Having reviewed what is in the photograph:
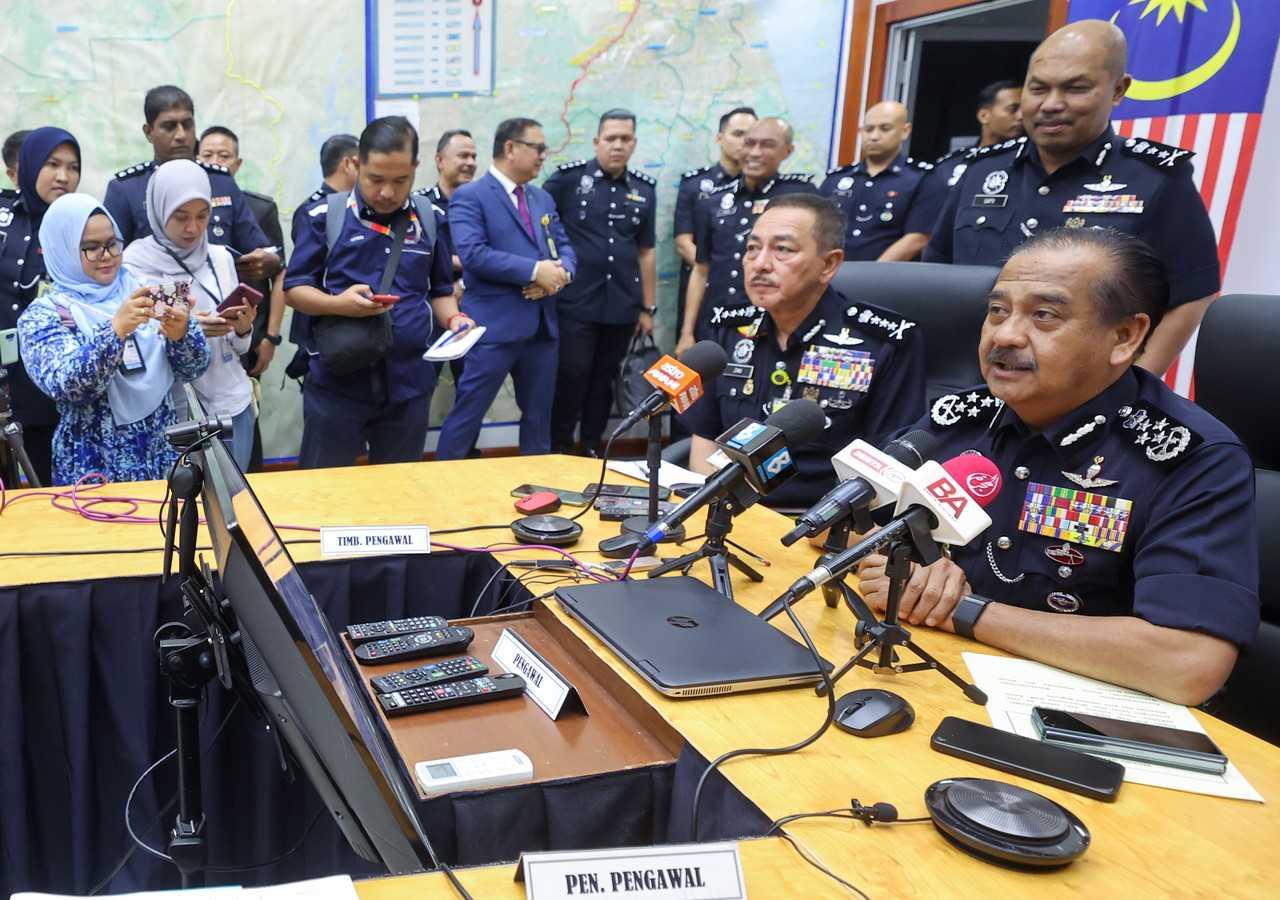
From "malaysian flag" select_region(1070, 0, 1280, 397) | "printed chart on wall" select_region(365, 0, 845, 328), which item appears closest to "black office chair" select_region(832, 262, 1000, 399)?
"malaysian flag" select_region(1070, 0, 1280, 397)

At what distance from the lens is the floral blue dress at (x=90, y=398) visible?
2303mm

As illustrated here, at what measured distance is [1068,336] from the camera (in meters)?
1.53

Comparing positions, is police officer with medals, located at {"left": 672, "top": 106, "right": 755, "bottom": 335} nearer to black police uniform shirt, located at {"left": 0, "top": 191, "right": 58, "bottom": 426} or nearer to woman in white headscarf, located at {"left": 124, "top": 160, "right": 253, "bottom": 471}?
woman in white headscarf, located at {"left": 124, "top": 160, "right": 253, "bottom": 471}

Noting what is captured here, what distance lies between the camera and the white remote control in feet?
3.52

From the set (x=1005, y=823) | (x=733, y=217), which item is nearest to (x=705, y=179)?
(x=733, y=217)

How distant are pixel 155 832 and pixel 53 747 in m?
0.22

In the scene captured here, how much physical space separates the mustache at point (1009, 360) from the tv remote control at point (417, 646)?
37.5 inches

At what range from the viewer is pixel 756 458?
149 centimetres

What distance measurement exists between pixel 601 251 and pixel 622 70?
1028 mm

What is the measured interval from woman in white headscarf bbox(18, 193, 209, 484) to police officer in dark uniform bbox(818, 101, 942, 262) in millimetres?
3027

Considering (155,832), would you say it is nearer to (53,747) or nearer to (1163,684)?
(53,747)

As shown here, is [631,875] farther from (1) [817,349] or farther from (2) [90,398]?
(2) [90,398]

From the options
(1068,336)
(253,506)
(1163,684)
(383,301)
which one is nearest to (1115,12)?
(1068,336)

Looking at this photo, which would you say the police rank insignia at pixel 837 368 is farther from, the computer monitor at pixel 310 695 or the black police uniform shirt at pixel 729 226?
the black police uniform shirt at pixel 729 226
